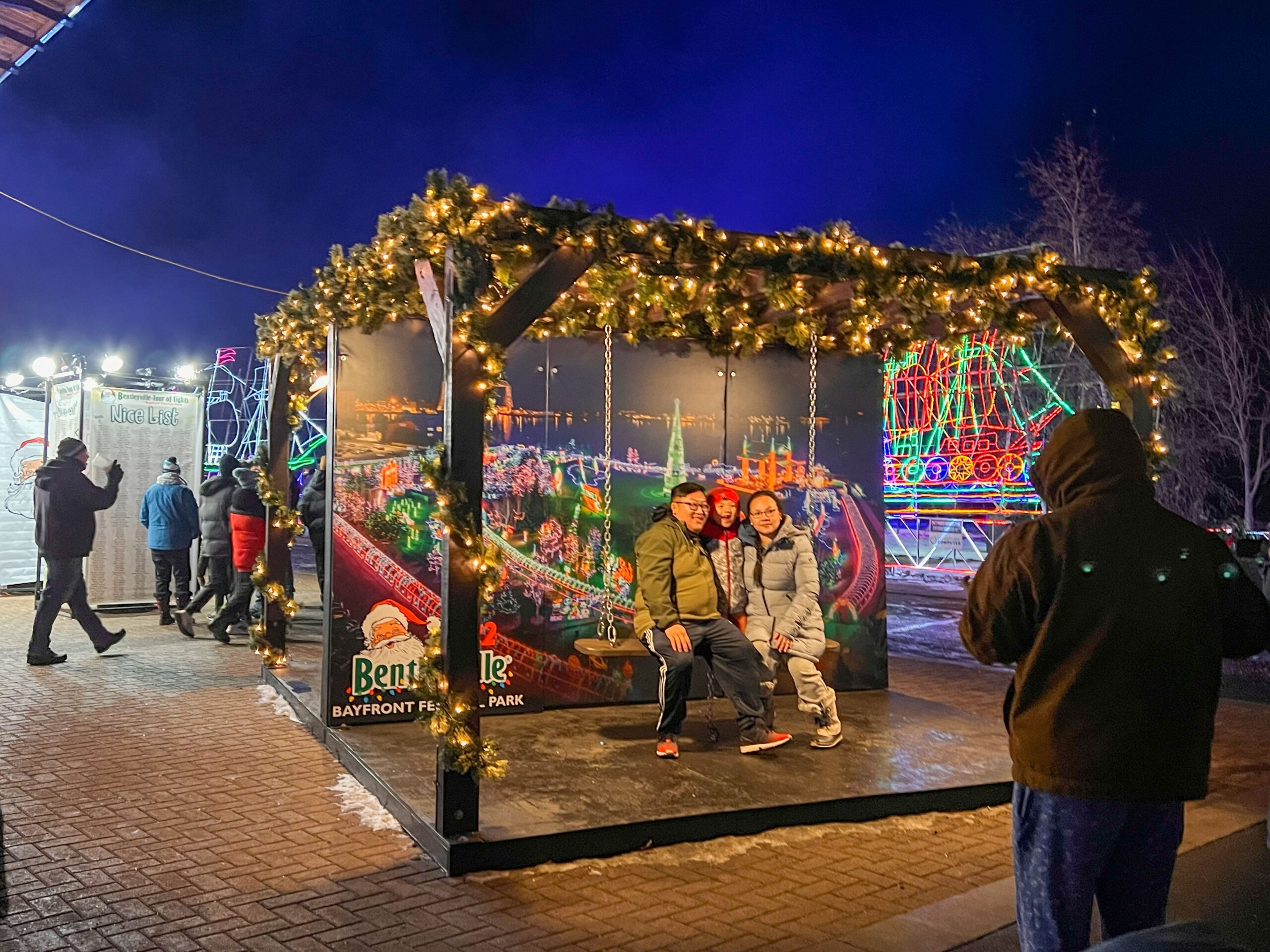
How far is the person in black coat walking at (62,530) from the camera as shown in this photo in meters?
10.6

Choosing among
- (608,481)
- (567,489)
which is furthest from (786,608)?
(567,489)

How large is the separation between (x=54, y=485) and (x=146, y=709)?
3.16 m

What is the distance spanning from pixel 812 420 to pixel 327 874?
598cm

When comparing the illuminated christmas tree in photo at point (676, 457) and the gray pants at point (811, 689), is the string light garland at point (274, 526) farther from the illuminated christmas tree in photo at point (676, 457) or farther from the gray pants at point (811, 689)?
the gray pants at point (811, 689)

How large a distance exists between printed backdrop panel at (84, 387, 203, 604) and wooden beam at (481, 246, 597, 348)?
439 inches

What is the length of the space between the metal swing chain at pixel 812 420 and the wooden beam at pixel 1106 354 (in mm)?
2836

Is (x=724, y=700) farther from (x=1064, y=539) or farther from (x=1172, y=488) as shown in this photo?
(x=1172, y=488)

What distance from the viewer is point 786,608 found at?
7.55 metres

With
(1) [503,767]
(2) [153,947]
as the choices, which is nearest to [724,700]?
(1) [503,767]

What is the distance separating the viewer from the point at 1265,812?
638 centimetres

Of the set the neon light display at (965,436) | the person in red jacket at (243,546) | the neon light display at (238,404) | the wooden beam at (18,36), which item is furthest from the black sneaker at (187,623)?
the neon light display at (238,404)

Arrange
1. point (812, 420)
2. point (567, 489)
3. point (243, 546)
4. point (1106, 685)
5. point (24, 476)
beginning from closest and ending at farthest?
point (1106, 685) → point (567, 489) → point (812, 420) → point (243, 546) → point (24, 476)

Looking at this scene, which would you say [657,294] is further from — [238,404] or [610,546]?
[238,404]

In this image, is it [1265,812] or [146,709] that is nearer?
[1265,812]
